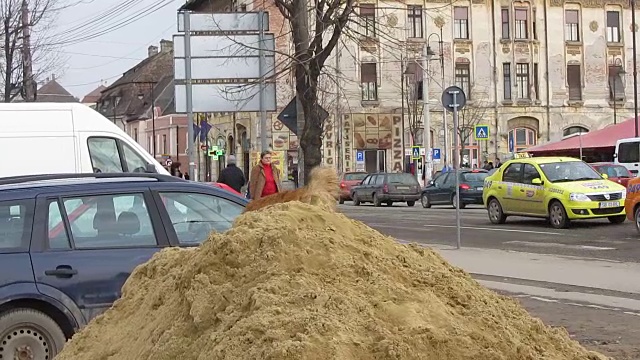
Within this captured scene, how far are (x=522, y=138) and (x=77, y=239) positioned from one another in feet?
185

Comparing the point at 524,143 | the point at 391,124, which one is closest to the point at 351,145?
the point at 391,124

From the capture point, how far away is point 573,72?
61969 millimetres

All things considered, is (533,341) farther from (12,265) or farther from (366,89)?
(366,89)

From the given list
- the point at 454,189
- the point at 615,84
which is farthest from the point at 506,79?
the point at 454,189

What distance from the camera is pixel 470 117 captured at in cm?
5947

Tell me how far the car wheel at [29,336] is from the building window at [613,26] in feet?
199

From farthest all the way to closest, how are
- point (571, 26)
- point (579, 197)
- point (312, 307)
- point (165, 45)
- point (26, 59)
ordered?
point (165, 45), point (571, 26), point (26, 59), point (579, 197), point (312, 307)

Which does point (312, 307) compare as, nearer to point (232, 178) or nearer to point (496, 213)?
point (232, 178)

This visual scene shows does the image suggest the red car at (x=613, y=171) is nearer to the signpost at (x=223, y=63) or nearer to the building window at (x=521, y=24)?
the signpost at (x=223, y=63)

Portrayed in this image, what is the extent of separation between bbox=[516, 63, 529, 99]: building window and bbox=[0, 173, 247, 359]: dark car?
55138mm

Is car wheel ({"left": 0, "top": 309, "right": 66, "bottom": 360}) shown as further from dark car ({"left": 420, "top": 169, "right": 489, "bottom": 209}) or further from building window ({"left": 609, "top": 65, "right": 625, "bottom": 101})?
building window ({"left": 609, "top": 65, "right": 625, "bottom": 101})

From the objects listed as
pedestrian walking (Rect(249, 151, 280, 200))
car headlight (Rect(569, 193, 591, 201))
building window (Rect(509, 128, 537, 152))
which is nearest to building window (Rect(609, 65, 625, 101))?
building window (Rect(509, 128, 537, 152))

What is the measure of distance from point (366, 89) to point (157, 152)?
3197cm

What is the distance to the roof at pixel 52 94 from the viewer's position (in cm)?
4398
